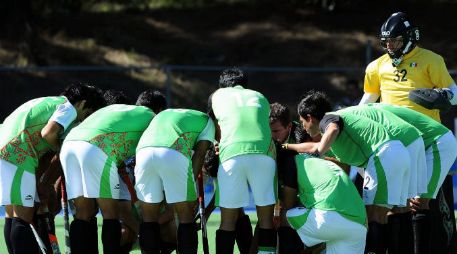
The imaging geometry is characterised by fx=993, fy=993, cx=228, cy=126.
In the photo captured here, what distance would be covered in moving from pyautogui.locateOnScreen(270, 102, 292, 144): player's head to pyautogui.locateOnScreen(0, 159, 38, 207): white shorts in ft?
5.56

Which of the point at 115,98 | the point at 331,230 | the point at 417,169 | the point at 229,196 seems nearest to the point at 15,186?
the point at 115,98

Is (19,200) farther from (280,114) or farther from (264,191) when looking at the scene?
(280,114)

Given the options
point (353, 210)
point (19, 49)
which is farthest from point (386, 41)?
point (19, 49)

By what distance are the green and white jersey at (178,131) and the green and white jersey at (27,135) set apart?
27.4 inches

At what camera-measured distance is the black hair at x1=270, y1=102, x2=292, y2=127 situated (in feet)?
22.6

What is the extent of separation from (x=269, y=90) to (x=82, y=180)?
10705 mm

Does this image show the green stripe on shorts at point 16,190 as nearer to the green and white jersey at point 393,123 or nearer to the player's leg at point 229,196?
the player's leg at point 229,196

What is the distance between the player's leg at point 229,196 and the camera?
21.1 feet

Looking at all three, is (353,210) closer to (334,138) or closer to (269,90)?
(334,138)

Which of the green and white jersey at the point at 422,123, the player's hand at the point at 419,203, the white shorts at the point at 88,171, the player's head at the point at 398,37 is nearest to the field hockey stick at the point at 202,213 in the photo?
the white shorts at the point at 88,171

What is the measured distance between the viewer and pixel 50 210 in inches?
294

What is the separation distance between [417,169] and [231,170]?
4.41 feet

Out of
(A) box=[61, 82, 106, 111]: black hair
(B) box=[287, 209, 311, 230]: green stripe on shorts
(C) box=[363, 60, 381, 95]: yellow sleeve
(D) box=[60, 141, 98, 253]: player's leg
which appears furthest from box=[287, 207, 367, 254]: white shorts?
(C) box=[363, 60, 381, 95]: yellow sleeve

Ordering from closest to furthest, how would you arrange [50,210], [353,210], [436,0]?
1. [353,210]
2. [50,210]
3. [436,0]
